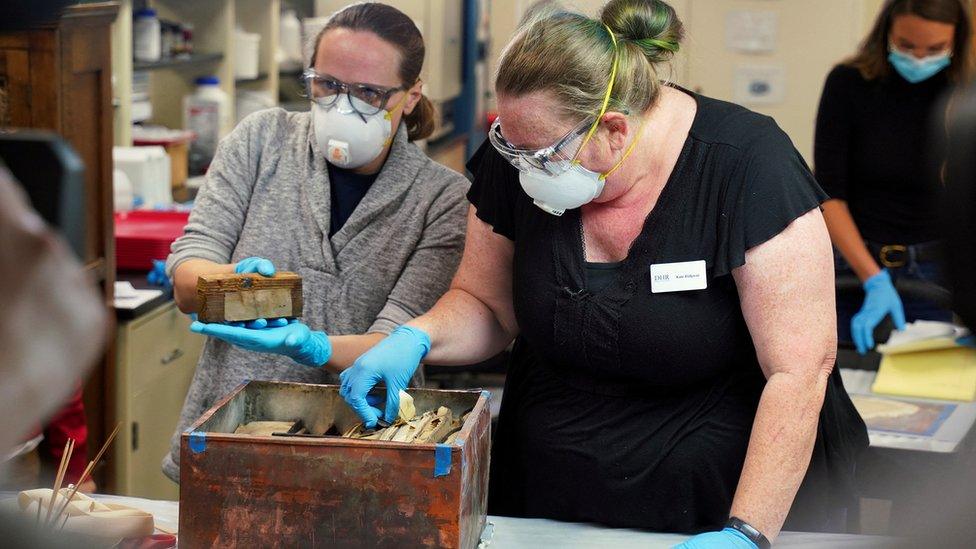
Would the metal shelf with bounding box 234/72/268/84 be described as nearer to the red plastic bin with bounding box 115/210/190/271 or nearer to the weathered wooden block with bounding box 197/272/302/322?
the red plastic bin with bounding box 115/210/190/271

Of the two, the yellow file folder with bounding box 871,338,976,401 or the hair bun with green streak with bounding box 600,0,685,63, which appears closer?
the hair bun with green streak with bounding box 600,0,685,63

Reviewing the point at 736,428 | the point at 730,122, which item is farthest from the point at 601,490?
the point at 730,122

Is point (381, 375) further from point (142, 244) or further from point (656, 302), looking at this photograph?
point (142, 244)

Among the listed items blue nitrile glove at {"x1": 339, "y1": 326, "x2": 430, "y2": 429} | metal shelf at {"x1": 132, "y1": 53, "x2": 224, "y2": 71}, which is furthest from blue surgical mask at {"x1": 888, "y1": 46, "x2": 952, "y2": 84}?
metal shelf at {"x1": 132, "y1": 53, "x2": 224, "y2": 71}

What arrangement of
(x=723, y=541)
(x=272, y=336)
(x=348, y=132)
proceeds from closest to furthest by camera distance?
(x=723, y=541)
(x=272, y=336)
(x=348, y=132)

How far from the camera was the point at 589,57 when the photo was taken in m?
1.58

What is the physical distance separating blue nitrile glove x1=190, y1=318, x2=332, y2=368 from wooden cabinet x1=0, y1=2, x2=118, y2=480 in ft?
2.98

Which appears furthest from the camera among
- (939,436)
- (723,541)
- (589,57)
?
(939,436)

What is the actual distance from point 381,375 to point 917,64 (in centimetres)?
199

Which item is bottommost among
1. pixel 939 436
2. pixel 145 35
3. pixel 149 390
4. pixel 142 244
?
pixel 149 390

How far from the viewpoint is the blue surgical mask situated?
2949 millimetres

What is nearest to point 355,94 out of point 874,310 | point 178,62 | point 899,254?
point 874,310

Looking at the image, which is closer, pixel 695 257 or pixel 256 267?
pixel 695 257

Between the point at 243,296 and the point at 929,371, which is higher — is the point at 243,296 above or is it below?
above
